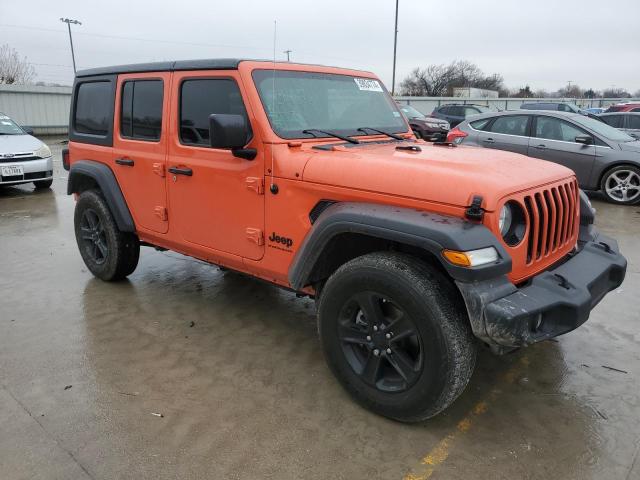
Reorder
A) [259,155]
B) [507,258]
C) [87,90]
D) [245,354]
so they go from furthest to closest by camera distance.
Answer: [87,90] < [245,354] < [259,155] < [507,258]

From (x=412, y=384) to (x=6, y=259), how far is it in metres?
5.02

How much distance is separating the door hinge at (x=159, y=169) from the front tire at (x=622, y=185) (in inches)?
296

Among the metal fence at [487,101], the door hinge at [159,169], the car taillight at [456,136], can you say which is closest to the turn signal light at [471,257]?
the door hinge at [159,169]

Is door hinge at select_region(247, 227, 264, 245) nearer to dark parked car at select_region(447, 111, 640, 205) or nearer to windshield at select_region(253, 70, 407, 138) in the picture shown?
windshield at select_region(253, 70, 407, 138)

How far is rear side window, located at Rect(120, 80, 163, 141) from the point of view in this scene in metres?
4.02

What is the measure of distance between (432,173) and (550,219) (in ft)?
2.51

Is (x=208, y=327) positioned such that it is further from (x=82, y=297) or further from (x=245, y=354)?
(x=82, y=297)

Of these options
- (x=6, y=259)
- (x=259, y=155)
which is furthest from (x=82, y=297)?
(x=259, y=155)

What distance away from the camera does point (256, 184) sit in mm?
3297

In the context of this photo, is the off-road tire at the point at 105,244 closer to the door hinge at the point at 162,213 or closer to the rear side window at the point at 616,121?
the door hinge at the point at 162,213

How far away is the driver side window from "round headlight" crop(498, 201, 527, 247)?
706 centimetres

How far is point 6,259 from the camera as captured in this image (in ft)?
18.8

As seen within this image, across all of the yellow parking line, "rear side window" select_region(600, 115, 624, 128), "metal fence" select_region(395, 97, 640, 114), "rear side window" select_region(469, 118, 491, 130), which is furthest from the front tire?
"metal fence" select_region(395, 97, 640, 114)

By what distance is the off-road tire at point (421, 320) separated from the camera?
248 cm
